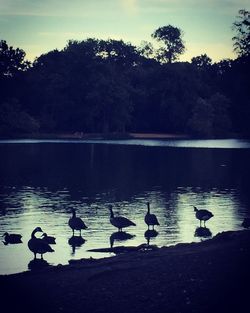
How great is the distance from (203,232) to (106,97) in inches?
4862

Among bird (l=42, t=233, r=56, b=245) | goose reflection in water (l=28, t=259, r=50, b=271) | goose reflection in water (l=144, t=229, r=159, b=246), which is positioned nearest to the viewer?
goose reflection in water (l=28, t=259, r=50, b=271)

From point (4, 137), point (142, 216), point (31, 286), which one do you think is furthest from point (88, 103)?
point (31, 286)

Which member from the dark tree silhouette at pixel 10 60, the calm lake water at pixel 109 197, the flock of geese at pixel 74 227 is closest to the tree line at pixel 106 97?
the dark tree silhouette at pixel 10 60

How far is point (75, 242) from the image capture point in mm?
26438

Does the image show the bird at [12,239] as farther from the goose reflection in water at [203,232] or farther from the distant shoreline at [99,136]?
the distant shoreline at [99,136]

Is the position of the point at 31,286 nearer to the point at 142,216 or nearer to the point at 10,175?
the point at 142,216

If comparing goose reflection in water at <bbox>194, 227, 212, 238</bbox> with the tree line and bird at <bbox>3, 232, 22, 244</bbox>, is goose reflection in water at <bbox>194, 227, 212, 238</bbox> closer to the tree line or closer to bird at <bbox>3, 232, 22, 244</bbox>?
bird at <bbox>3, 232, 22, 244</bbox>

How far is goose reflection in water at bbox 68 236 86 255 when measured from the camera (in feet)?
84.2

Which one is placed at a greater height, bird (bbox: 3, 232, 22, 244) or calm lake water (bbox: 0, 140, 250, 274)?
bird (bbox: 3, 232, 22, 244)

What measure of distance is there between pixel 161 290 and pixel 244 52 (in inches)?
4140

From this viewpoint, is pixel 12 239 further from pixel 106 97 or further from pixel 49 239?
pixel 106 97

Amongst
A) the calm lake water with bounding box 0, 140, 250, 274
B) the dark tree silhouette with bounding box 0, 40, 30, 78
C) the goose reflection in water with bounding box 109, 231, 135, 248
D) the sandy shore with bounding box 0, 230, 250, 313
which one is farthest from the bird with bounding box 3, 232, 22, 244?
the dark tree silhouette with bounding box 0, 40, 30, 78

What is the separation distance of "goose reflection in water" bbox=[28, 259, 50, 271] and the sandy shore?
1.51 metres

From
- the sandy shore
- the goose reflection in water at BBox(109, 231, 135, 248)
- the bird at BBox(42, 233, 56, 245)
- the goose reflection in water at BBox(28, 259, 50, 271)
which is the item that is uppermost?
the sandy shore
